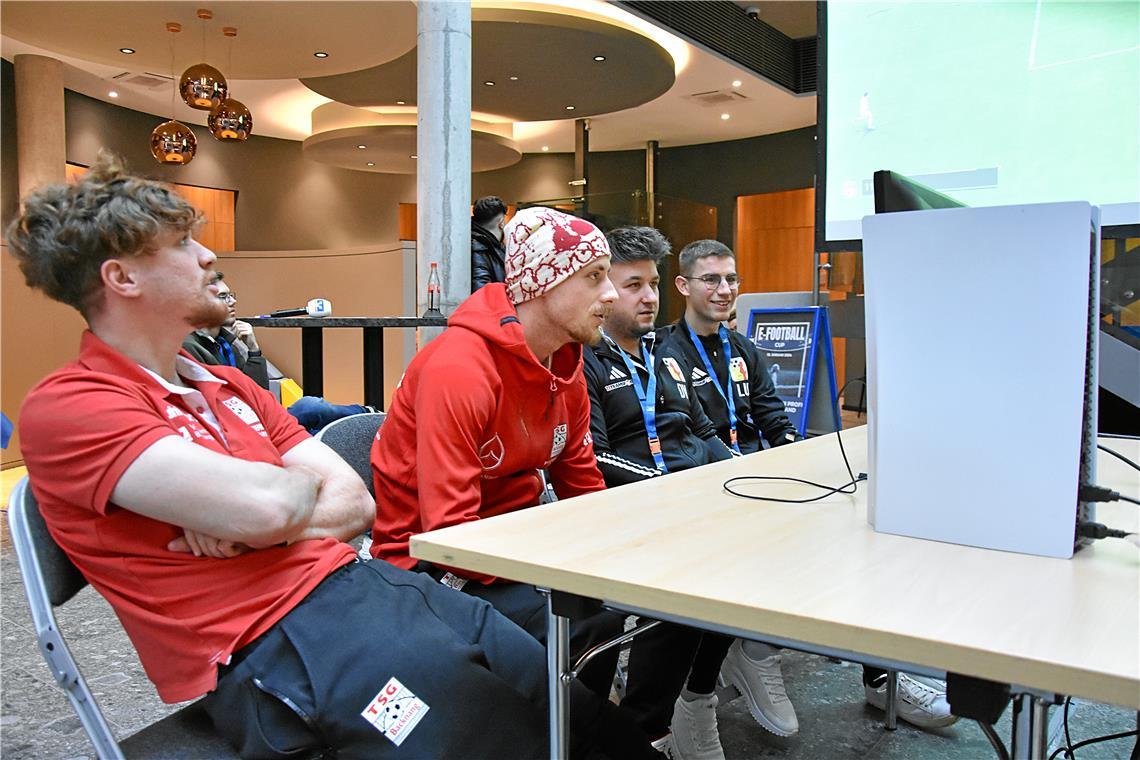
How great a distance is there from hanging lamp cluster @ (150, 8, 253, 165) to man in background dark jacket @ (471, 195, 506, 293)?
2.84 meters

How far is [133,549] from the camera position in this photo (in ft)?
3.83

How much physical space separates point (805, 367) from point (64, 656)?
350 centimetres

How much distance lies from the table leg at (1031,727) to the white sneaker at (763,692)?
1.31 m

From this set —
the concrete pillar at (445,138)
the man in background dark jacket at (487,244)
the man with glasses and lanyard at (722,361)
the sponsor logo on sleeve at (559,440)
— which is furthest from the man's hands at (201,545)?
the man in background dark jacket at (487,244)

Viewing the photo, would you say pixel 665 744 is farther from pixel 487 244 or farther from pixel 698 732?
pixel 487 244

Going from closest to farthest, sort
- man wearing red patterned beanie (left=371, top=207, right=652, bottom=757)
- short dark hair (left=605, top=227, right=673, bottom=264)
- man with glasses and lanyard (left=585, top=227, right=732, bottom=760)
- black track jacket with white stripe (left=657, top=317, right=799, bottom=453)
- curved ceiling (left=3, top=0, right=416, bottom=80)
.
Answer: man wearing red patterned beanie (left=371, top=207, right=652, bottom=757), man with glasses and lanyard (left=585, top=227, right=732, bottom=760), short dark hair (left=605, top=227, right=673, bottom=264), black track jacket with white stripe (left=657, top=317, right=799, bottom=453), curved ceiling (left=3, top=0, right=416, bottom=80)

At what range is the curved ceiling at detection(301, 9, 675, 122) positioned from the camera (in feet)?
25.5

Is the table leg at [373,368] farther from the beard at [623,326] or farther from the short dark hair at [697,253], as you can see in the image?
the beard at [623,326]

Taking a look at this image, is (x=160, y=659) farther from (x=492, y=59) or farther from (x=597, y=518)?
(x=492, y=59)

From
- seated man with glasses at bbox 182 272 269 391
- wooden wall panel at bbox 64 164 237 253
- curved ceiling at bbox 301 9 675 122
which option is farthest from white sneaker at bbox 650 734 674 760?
wooden wall panel at bbox 64 164 237 253

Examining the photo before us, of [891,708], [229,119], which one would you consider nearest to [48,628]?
[891,708]

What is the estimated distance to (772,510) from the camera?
1323 mm

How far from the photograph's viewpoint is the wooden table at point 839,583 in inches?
30.0

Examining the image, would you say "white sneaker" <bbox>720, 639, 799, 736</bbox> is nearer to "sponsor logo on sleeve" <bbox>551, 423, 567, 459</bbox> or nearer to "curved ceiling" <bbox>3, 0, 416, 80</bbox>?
"sponsor logo on sleeve" <bbox>551, 423, 567, 459</bbox>
